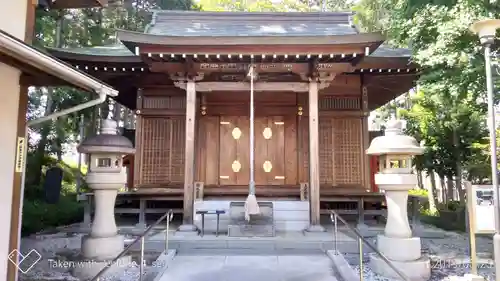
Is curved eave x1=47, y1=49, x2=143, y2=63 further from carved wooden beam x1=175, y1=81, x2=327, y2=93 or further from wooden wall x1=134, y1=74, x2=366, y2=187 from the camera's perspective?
carved wooden beam x1=175, y1=81, x2=327, y2=93

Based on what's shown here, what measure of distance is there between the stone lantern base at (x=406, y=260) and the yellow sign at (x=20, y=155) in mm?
5058

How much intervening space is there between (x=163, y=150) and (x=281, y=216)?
3678 mm

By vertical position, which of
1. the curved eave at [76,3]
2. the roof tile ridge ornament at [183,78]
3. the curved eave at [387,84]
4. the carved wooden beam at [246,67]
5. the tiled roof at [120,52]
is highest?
the tiled roof at [120,52]

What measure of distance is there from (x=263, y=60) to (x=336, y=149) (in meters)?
3.29

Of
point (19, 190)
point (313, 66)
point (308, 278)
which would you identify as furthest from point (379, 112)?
point (19, 190)

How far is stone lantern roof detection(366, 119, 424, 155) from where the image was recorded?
517cm

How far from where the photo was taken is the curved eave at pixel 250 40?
6.75 metres

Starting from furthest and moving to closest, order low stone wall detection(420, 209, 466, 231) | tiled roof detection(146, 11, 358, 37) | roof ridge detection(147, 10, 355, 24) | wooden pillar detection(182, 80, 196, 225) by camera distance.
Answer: roof ridge detection(147, 10, 355, 24) → tiled roof detection(146, 11, 358, 37) → low stone wall detection(420, 209, 466, 231) → wooden pillar detection(182, 80, 196, 225)

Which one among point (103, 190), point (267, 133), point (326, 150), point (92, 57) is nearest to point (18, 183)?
point (103, 190)

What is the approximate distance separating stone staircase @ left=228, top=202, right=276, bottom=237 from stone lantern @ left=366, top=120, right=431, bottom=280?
219cm

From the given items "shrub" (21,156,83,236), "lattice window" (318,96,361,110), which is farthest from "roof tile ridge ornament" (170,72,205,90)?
"shrub" (21,156,83,236)

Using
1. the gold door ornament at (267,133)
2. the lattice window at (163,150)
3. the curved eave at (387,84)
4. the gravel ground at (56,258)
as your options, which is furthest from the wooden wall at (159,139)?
the curved eave at (387,84)

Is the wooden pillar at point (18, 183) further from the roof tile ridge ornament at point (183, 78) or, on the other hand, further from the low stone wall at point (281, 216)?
the low stone wall at point (281, 216)

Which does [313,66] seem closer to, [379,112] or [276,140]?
[276,140]
